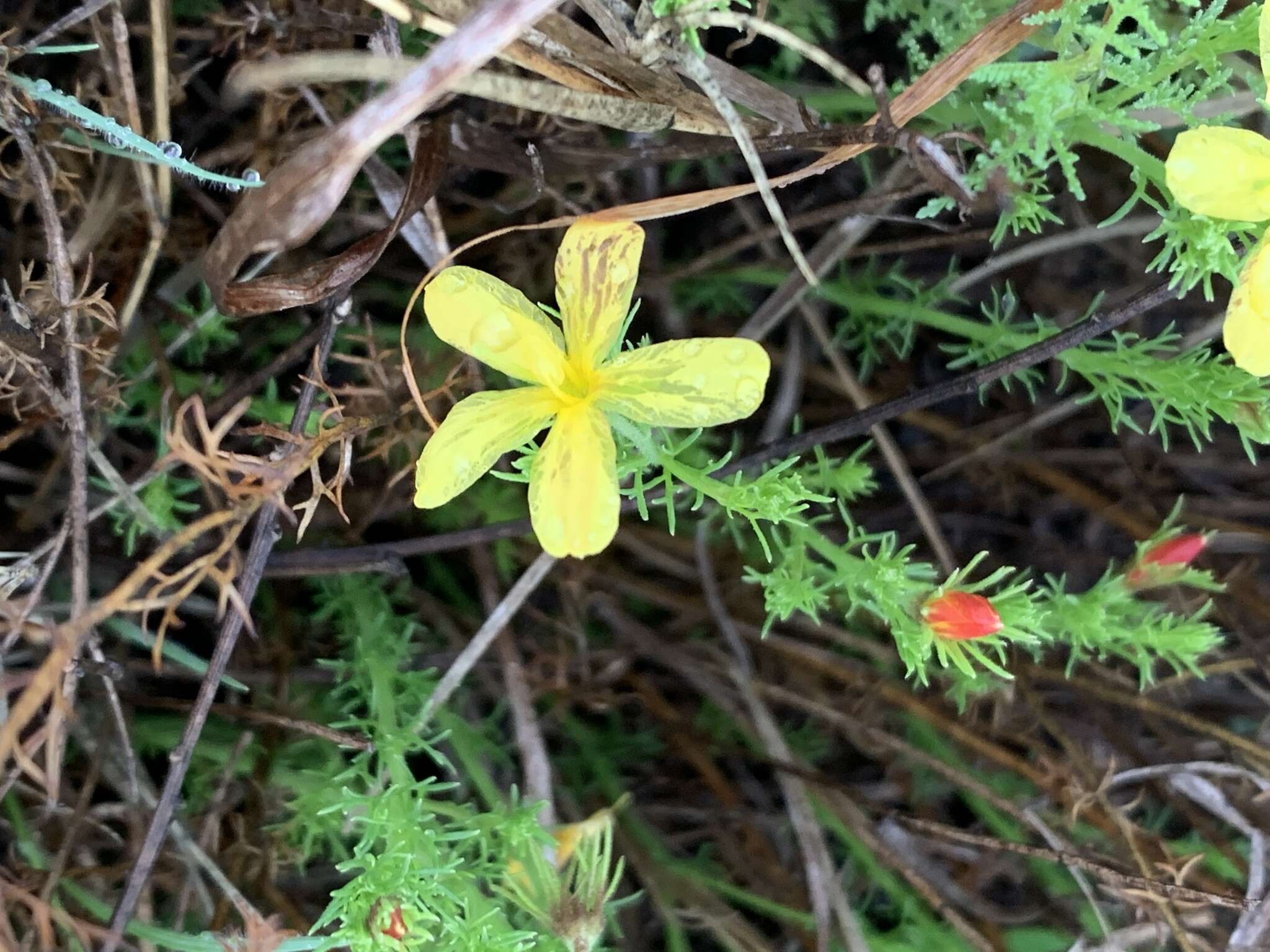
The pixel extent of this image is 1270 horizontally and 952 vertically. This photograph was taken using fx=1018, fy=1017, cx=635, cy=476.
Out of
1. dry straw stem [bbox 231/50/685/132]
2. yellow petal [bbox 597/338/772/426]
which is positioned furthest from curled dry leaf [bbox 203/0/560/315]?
yellow petal [bbox 597/338/772/426]

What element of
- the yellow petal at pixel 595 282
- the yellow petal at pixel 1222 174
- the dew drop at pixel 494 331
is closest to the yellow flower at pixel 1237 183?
the yellow petal at pixel 1222 174

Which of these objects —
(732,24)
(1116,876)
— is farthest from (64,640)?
(1116,876)

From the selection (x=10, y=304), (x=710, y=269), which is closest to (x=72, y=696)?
(x=10, y=304)

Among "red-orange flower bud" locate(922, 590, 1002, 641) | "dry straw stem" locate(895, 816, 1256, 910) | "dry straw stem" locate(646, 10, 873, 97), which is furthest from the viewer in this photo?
"dry straw stem" locate(895, 816, 1256, 910)

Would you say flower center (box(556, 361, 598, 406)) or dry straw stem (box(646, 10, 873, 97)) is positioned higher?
dry straw stem (box(646, 10, 873, 97))

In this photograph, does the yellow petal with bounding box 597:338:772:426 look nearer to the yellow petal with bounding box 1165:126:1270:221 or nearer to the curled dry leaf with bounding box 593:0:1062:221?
the curled dry leaf with bounding box 593:0:1062:221

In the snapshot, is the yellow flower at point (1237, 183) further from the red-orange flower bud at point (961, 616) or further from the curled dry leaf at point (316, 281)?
the curled dry leaf at point (316, 281)

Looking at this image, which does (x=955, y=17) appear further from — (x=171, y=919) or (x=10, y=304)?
(x=171, y=919)

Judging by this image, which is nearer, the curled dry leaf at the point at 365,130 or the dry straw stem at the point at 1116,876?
the curled dry leaf at the point at 365,130
